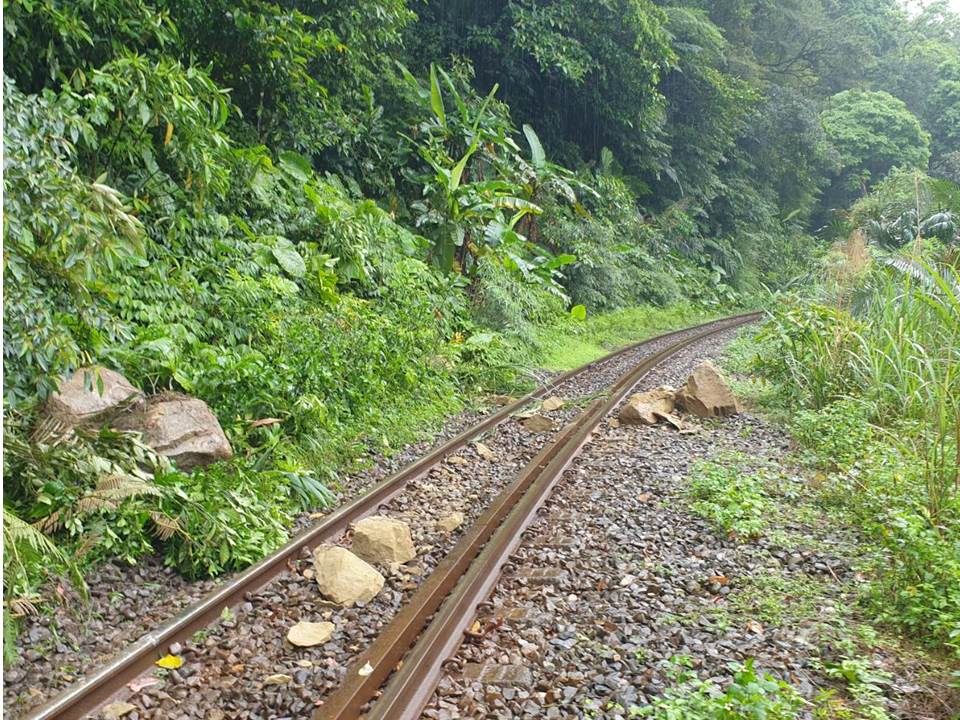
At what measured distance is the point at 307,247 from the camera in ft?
28.7

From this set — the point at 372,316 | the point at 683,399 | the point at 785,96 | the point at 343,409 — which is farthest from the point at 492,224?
the point at 785,96

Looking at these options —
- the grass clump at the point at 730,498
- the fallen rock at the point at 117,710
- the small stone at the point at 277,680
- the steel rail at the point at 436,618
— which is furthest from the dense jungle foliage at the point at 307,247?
the steel rail at the point at 436,618

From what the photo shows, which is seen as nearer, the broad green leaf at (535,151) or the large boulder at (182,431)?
the large boulder at (182,431)

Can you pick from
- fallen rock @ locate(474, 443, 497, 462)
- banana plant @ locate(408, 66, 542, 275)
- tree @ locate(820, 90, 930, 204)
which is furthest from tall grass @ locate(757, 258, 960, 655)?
tree @ locate(820, 90, 930, 204)

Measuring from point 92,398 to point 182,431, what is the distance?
2.00 ft

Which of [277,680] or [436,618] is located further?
[436,618]

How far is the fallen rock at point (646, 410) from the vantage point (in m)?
7.52

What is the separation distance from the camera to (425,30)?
1559cm

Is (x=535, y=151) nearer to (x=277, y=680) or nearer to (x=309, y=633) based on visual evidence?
(x=309, y=633)

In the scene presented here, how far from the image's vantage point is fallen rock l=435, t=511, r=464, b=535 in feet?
16.2

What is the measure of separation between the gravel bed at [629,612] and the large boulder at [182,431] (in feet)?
7.66

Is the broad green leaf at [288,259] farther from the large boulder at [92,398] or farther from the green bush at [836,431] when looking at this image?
the green bush at [836,431]

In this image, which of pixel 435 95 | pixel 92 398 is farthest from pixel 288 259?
pixel 435 95

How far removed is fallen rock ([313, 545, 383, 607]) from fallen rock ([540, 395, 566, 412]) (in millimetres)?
4531
